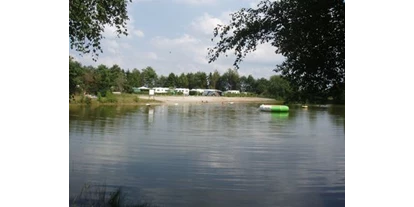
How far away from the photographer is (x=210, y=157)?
13477 millimetres

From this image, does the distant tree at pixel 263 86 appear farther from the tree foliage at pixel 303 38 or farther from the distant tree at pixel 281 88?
the tree foliage at pixel 303 38

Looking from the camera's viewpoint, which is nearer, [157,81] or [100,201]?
[100,201]

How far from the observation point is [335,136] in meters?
17.9

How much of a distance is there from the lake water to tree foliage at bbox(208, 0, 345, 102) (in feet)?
15.4

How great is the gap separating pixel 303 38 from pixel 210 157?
10370 mm

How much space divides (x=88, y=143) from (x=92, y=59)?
10.9 m

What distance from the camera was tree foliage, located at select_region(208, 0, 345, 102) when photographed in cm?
331

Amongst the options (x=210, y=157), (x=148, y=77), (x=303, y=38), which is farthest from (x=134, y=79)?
(x=303, y=38)

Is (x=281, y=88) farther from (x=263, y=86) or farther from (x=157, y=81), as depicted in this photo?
(x=157, y=81)

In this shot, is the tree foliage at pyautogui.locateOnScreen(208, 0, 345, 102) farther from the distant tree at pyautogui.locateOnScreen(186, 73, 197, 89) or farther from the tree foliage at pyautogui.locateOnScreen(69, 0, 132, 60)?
the distant tree at pyautogui.locateOnScreen(186, 73, 197, 89)

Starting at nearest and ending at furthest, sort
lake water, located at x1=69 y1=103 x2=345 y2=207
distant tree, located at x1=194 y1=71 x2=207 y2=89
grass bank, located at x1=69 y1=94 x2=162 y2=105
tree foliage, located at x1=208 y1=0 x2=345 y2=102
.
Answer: tree foliage, located at x1=208 y1=0 x2=345 y2=102
lake water, located at x1=69 y1=103 x2=345 y2=207
grass bank, located at x1=69 y1=94 x2=162 y2=105
distant tree, located at x1=194 y1=71 x2=207 y2=89

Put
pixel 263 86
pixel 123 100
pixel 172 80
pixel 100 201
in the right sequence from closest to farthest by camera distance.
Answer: pixel 100 201, pixel 263 86, pixel 123 100, pixel 172 80

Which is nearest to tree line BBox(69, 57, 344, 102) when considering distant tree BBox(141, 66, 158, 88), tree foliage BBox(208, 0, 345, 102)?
distant tree BBox(141, 66, 158, 88)
